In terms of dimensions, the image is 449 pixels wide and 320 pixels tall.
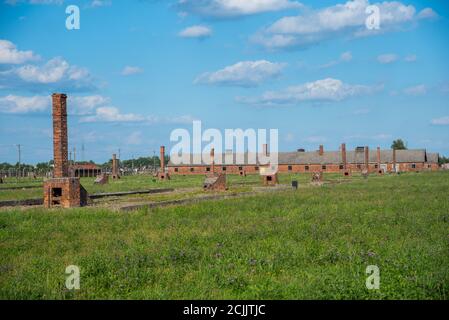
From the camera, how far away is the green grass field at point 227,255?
20.5 feet

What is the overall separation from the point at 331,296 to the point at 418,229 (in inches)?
227

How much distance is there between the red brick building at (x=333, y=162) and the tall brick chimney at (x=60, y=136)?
62991mm

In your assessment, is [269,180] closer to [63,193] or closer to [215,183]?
Answer: [215,183]

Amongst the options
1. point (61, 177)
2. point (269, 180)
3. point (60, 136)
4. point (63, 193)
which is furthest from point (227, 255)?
point (269, 180)

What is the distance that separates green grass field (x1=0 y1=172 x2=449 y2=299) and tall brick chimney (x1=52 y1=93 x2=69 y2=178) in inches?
179

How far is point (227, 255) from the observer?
27.1 feet

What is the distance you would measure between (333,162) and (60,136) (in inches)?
2622

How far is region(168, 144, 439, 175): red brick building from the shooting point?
81000 millimetres

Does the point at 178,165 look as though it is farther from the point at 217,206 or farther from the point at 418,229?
the point at 418,229

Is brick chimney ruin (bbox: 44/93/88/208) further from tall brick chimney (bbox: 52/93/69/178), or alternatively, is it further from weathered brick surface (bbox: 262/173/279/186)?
weathered brick surface (bbox: 262/173/279/186)

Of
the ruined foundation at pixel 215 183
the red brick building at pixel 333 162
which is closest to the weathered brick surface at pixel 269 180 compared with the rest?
the ruined foundation at pixel 215 183

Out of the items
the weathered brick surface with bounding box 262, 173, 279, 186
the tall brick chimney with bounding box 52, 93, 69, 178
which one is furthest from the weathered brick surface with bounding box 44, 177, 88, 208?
the weathered brick surface with bounding box 262, 173, 279, 186

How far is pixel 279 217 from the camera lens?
14.0 meters

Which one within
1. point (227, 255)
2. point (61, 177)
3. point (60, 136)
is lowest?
point (227, 255)
